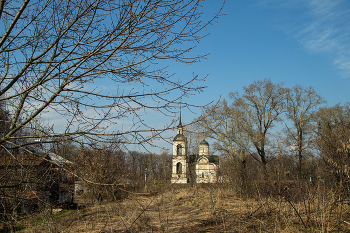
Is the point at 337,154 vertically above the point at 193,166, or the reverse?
the point at 337,154

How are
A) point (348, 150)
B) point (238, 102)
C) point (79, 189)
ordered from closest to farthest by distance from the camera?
point (348, 150), point (79, 189), point (238, 102)

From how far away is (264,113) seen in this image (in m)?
23.5

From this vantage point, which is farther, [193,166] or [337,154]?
[193,166]

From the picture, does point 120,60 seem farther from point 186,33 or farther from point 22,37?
point 22,37

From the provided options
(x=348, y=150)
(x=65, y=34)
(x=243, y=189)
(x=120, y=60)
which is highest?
(x=65, y=34)

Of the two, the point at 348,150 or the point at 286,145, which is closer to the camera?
the point at 348,150

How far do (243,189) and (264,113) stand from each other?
11.4 meters

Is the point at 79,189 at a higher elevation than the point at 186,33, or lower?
lower

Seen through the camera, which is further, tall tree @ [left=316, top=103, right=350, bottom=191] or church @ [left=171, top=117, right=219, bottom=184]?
church @ [left=171, top=117, right=219, bottom=184]

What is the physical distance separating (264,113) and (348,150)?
1682cm

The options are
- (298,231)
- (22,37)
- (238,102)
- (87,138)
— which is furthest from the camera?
(238,102)

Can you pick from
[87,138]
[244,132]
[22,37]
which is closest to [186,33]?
[87,138]

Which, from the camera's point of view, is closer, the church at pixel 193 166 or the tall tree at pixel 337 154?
the tall tree at pixel 337 154

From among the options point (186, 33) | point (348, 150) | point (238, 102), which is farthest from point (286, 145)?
point (186, 33)
